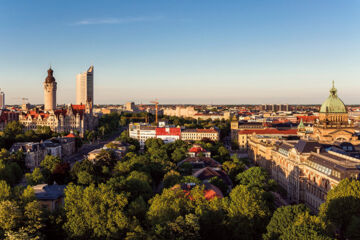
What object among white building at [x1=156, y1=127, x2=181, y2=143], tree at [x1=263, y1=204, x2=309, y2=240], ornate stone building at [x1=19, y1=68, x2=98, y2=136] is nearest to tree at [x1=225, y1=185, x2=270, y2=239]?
tree at [x1=263, y1=204, x2=309, y2=240]

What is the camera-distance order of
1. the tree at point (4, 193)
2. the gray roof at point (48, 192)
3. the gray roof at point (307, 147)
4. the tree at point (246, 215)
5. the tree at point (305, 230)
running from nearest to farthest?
the tree at point (305, 230)
the tree at point (246, 215)
the tree at point (4, 193)
the gray roof at point (48, 192)
the gray roof at point (307, 147)

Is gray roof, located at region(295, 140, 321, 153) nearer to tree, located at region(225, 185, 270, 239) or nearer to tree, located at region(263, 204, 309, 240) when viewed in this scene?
tree, located at region(225, 185, 270, 239)

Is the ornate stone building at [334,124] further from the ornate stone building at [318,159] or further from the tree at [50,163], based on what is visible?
the tree at [50,163]

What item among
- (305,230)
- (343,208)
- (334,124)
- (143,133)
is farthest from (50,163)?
(143,133)

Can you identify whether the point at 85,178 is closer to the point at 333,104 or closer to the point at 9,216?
the point at 9,216

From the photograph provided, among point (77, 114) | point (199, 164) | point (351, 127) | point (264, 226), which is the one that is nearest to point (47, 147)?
point (199, 164)

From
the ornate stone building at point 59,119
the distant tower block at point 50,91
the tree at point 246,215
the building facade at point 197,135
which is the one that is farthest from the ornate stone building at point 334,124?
the distant tower block at point 50,91

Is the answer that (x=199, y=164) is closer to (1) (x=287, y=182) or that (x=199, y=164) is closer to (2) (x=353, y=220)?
(1) (x=287, y=182)
